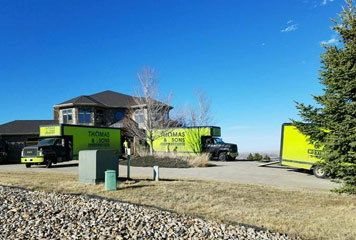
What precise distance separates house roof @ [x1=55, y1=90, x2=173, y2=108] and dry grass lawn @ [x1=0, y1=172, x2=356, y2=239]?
2545 centimetres

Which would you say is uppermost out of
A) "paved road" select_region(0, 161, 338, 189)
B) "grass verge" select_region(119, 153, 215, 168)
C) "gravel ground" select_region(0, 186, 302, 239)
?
"gravel ground" select_region(0, 186, 302, 239)

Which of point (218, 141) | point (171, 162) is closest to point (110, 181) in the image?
point (171, 162)

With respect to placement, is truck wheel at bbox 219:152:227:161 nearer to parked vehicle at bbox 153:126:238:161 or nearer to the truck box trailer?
parked vehicle at bbox 153:126:238:161

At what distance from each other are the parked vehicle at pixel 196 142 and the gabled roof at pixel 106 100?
853cm

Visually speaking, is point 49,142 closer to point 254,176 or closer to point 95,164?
point 95,164

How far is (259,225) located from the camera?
206 inches

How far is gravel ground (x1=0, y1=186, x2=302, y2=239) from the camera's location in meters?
4.55

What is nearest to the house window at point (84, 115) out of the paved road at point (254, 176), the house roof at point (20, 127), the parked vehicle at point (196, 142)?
the house roof at point (20, 127)

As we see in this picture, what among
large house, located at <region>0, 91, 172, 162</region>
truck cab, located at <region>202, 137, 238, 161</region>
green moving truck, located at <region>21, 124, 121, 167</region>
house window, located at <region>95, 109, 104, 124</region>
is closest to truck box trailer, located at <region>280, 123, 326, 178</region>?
truck cab, located at <region>202, 137, 238, 161</region>

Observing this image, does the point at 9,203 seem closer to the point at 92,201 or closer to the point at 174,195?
the point at 92,201

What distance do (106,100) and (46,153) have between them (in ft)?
66.7

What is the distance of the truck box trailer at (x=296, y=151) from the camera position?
598 inches

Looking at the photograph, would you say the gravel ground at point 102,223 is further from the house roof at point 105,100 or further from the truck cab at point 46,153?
the house roof at point 105,100

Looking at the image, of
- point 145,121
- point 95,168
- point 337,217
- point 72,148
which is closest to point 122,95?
point 145,121
